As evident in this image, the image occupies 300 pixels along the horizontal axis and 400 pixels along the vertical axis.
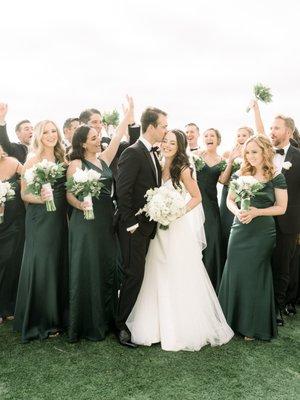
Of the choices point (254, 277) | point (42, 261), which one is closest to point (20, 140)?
point (42, 261)

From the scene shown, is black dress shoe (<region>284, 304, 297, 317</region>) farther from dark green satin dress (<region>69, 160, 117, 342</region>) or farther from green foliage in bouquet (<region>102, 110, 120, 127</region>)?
green foliage in bouquet (<region>102, 110, 120, 127</region>)

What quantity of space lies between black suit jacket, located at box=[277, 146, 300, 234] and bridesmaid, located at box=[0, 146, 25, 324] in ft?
12.7

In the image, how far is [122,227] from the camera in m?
5.33

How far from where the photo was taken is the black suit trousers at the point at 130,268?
531cm

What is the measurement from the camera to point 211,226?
24.3 feet

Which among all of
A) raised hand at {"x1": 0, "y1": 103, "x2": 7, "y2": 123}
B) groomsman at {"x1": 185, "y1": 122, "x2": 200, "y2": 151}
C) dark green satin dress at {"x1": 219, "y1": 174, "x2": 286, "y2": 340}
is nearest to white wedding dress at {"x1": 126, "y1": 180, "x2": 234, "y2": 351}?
dark green satin dress at {"x1": 219, "y1": 174, "x2": 286, "y2": 340}

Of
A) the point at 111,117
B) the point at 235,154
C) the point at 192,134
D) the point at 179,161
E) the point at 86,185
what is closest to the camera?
the point at 86,185

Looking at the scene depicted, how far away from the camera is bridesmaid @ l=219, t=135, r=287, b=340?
565cm

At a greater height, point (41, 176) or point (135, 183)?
point (41, 176)

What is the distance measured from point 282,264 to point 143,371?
115 inches

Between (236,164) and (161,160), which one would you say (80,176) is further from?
(236,164)

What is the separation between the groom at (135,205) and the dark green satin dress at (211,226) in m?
2.16

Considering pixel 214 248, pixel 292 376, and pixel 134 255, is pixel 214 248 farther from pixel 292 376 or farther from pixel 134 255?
pixel 292 376

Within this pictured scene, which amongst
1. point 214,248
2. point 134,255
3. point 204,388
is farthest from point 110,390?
point 214,248
